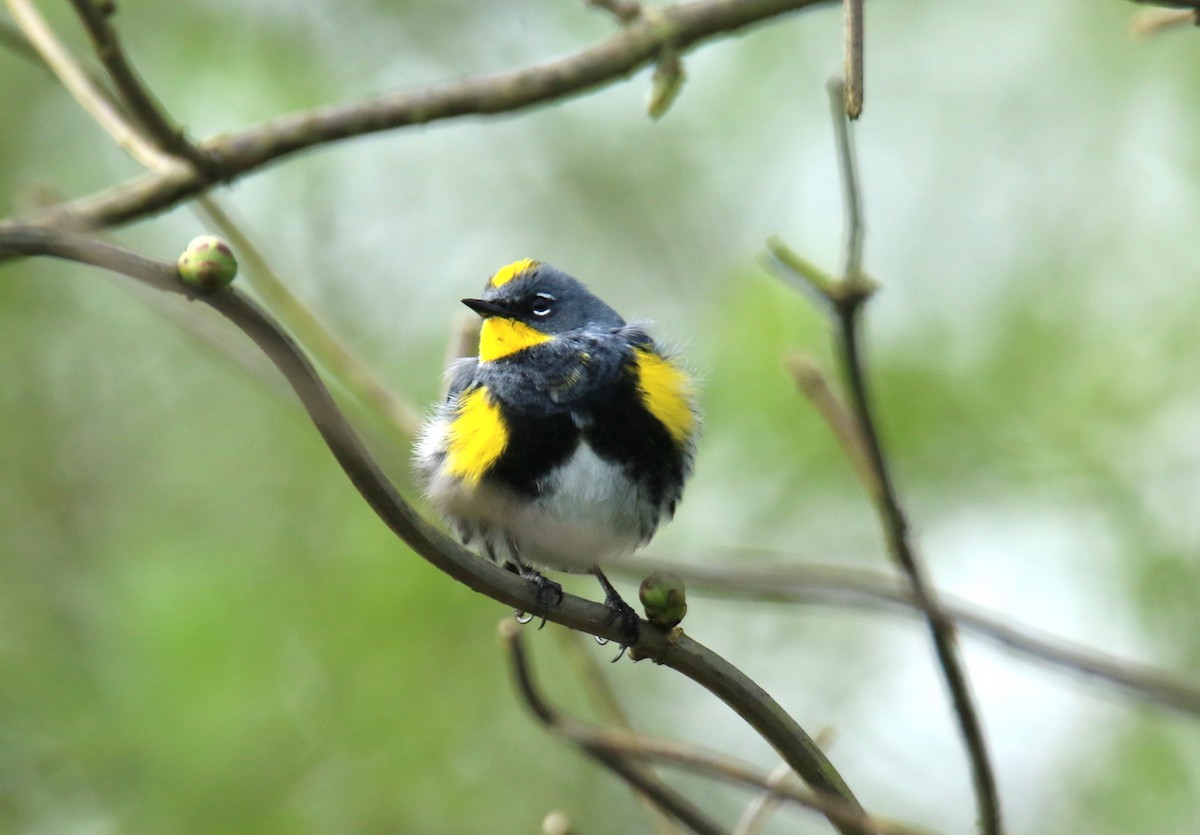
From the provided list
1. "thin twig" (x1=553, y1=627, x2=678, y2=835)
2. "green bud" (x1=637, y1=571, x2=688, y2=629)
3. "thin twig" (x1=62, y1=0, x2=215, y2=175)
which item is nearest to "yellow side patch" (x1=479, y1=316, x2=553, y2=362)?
"thin twig" (x1=553, y1=627, x2=678, y2=835)

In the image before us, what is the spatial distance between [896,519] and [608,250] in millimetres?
7017

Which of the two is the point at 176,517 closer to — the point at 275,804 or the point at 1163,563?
the point at 275,804

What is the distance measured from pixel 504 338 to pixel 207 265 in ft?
8.37

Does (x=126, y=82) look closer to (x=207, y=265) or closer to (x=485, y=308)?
(x=485, y=308)

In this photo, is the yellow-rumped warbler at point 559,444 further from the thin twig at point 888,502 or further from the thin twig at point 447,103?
the thin twig at point 888,502

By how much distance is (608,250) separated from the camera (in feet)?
30.8

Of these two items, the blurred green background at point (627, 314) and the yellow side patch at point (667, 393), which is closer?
the yellow side patch at point (667, 393)

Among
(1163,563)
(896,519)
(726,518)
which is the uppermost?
(1163,563)

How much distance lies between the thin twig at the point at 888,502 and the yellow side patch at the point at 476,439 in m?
1.19

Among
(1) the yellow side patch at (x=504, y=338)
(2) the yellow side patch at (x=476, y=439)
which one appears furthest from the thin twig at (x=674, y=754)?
(1) the yellow side patch at (x=504, y=338)

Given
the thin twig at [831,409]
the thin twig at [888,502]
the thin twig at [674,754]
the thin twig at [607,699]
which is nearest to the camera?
the thin twig at [674,754]

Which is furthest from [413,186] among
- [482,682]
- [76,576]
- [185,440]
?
[482,682]

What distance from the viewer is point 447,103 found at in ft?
11.4

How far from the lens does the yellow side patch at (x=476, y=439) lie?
347cm
